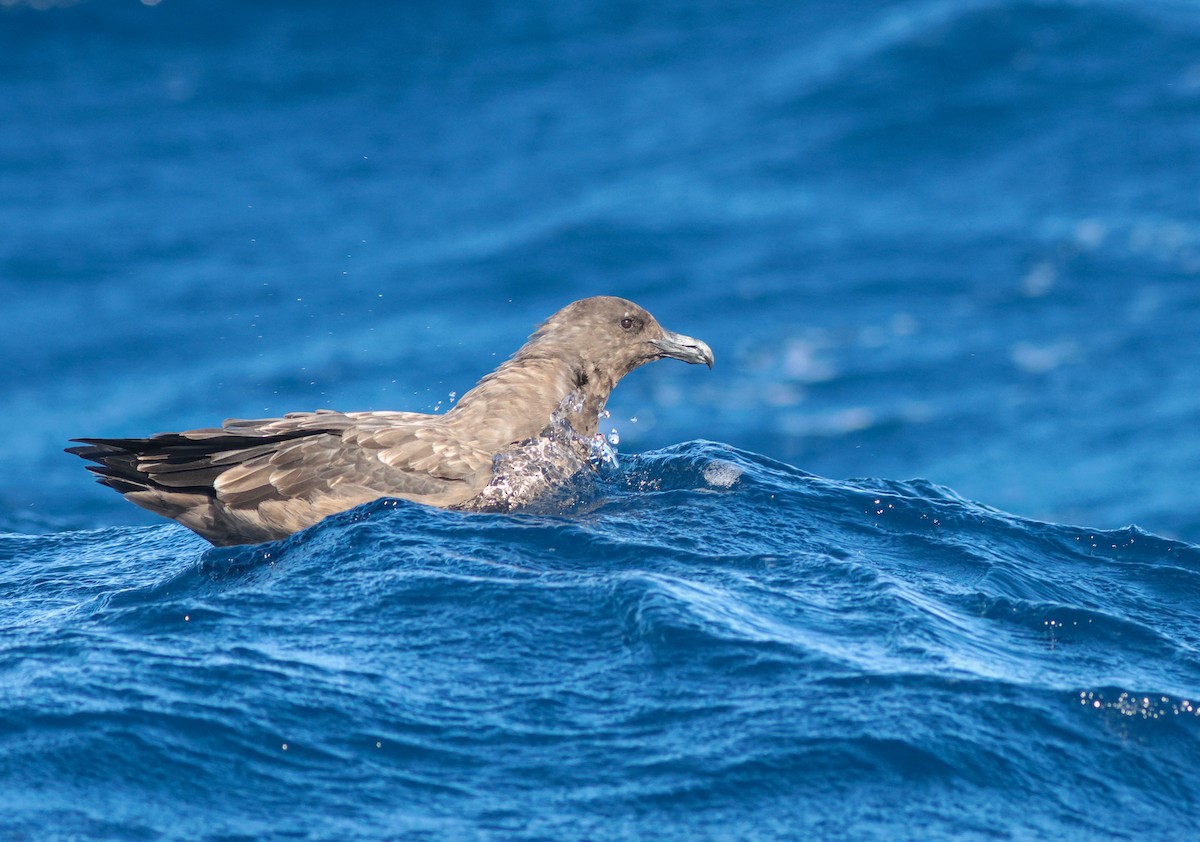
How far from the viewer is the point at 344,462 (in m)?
5.94

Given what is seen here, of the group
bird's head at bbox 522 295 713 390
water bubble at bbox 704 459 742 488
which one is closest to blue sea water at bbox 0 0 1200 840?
water bubble at bbox 704 459 742 488

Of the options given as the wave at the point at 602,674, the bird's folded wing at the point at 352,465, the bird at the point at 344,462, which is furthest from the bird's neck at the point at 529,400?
the wave at the point at 602,674

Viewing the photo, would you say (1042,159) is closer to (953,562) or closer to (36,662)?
(953,562)

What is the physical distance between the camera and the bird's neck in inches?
250

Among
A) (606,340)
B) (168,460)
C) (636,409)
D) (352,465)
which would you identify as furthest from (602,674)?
(636,409)

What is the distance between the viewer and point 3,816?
3602 millimetres

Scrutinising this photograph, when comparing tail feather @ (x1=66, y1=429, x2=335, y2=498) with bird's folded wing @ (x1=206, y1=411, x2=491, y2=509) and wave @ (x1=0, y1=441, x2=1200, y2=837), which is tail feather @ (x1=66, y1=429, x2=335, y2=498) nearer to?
bird's folded wing @ (x1=206, y1=411, x2=491, y2=509)

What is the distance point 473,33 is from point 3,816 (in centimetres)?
1326

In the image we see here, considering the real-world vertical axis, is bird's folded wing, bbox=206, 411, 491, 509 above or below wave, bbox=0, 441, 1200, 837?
above

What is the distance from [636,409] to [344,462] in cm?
670

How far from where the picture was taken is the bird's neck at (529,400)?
636cm

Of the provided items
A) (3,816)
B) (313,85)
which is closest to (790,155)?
(313,85)

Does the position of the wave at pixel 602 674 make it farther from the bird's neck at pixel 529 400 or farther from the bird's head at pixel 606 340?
the bird's head at pixel 606 340

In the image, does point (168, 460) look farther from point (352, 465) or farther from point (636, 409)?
point (636, 409)
